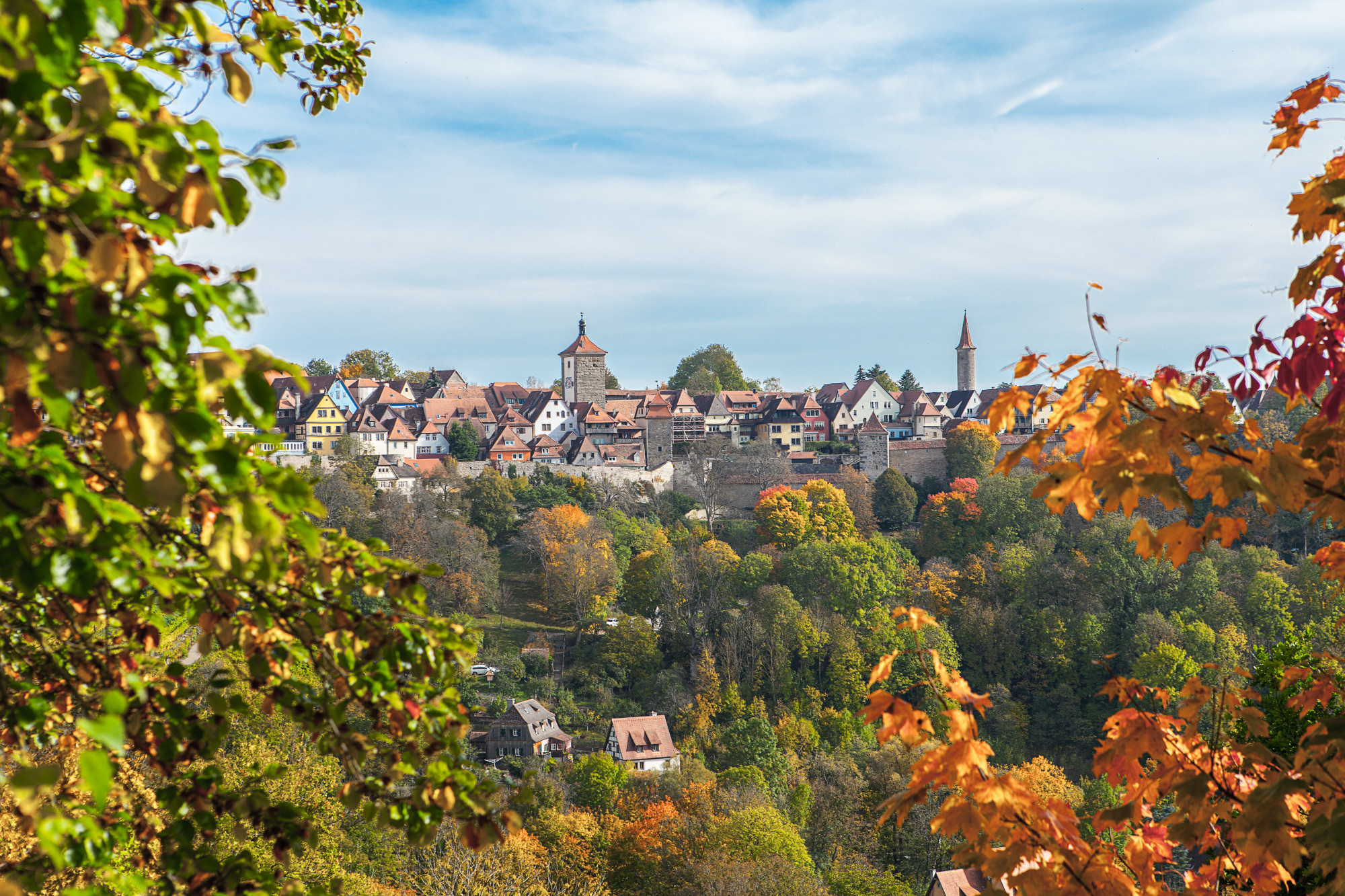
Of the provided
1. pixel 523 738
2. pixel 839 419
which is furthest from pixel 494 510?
pixel 839 419

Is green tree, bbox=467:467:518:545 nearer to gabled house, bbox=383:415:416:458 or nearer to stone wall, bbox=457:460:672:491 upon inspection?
stone wall, bbox=457:460:672:491

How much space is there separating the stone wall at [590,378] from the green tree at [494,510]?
16.0 metres

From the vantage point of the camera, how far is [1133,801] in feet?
9.04

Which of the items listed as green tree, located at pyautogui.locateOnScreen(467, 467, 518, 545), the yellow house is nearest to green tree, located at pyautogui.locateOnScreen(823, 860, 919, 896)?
green tree, located at pyautogui.locateOnScreen(467, 467, 518, 545)

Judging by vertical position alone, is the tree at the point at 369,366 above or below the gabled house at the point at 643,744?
above

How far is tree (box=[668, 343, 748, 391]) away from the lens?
6912cm

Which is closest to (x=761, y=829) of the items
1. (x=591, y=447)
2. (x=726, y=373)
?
(x=591, y=447)

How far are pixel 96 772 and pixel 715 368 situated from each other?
229 ft

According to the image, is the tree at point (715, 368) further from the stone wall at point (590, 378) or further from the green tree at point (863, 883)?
the green tree at point (863, 883)

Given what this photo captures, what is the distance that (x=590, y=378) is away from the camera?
5825 centimetres

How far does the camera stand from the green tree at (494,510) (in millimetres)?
41781

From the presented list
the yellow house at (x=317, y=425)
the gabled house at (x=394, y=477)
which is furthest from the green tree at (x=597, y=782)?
the yellow house at (x=317, y=425)

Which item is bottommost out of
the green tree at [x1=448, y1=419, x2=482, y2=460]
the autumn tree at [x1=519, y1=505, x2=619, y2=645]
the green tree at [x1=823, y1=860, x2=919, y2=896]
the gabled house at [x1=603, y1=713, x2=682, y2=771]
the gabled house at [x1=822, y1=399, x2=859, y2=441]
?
the green tree at [x1=823, y1=860, x2=919, y2=896]

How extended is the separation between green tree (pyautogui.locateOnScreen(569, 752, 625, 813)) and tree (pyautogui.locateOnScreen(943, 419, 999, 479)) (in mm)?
27282
